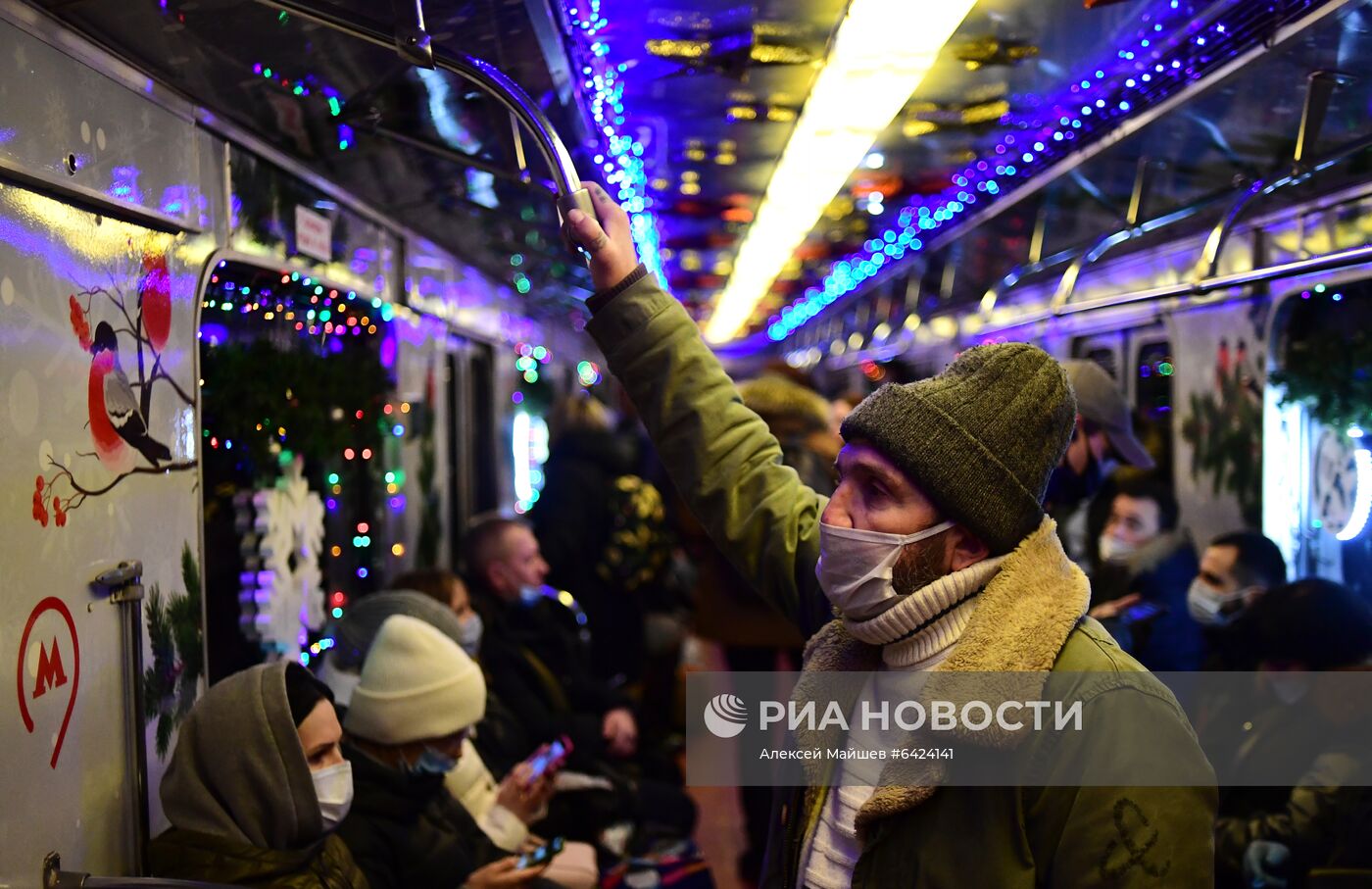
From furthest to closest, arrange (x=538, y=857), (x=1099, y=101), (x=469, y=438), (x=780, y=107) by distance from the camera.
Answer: (x=469, y=438), (x=780, y=107), (x=1099, y=101), (x=538, y=857)

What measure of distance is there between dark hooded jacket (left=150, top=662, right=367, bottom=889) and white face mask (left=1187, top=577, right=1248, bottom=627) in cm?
277

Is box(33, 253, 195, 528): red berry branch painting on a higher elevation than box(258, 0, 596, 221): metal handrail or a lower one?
lower

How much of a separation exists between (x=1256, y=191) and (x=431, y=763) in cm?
281

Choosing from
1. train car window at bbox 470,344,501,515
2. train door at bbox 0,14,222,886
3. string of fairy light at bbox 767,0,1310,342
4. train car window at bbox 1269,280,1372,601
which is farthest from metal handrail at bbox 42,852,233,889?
train car window at bbox 470,344,501,515

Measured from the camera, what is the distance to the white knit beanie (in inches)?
121

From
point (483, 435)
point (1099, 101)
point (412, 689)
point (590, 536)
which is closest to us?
point (412, 689)

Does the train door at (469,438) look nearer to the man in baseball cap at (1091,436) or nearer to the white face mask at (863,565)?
the man in baseball cap at (1091,436)

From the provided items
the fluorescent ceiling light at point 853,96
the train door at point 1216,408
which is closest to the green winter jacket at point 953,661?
the fluorescent ceiling light at point 853,96

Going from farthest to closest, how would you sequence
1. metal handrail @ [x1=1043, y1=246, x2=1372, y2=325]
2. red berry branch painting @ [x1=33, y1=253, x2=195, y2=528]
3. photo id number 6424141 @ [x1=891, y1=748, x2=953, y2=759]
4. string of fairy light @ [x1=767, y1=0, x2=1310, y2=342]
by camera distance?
metal handrail @ [x1=1043, y1=246, x2=1372, y2=325], string of fairy light @ [x1=767, y1=0, x2=1310, y2=342], red berry branch painting @ [x1=33, y1=253, x2=195, y2=528], photo id number 6424141 @ [x1=891, y1=748, x2=953, y2=759]

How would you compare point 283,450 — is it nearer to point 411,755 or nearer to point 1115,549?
point 411,755

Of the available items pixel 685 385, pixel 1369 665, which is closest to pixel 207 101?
pixel 685 385

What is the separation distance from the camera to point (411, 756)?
313 cm

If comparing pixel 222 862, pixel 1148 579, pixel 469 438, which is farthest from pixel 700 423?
pixel 469 438

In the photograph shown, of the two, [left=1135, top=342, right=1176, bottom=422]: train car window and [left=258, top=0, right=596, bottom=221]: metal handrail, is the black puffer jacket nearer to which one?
[left=1135, top=342, right=1176, bottom=422]: train car window
